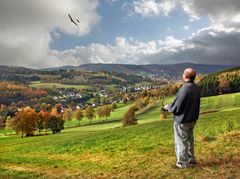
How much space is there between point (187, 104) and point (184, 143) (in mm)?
1696

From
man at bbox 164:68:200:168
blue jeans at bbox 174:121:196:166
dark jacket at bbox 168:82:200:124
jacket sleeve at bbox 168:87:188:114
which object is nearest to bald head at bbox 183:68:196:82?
man at bbox 164:68:200:168

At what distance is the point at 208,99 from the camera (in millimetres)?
144500

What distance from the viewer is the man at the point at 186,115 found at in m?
15.2

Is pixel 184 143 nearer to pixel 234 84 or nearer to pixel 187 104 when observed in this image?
pixel 187 104

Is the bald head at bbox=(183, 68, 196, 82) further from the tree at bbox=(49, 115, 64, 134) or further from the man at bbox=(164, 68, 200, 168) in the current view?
the tree at bbox=(49, 115, 64, 134)

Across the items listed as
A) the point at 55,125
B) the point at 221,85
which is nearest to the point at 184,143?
the point at 55,125

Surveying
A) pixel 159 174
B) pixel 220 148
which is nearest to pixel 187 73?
pixel 159 174

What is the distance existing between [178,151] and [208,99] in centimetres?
13338

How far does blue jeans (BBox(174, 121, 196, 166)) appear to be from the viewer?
15.3 meters

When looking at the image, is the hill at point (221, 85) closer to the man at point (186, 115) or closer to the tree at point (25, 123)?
the tree at point (25, 123)

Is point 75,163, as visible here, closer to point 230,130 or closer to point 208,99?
point 230,130

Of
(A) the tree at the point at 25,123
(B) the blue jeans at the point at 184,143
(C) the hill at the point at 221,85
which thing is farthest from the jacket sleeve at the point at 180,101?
(C) the hill at the point at 221,85

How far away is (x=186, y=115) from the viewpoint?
15.2m

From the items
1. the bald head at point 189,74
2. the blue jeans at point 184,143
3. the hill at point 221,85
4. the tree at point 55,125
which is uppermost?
the hill at point 221,85
